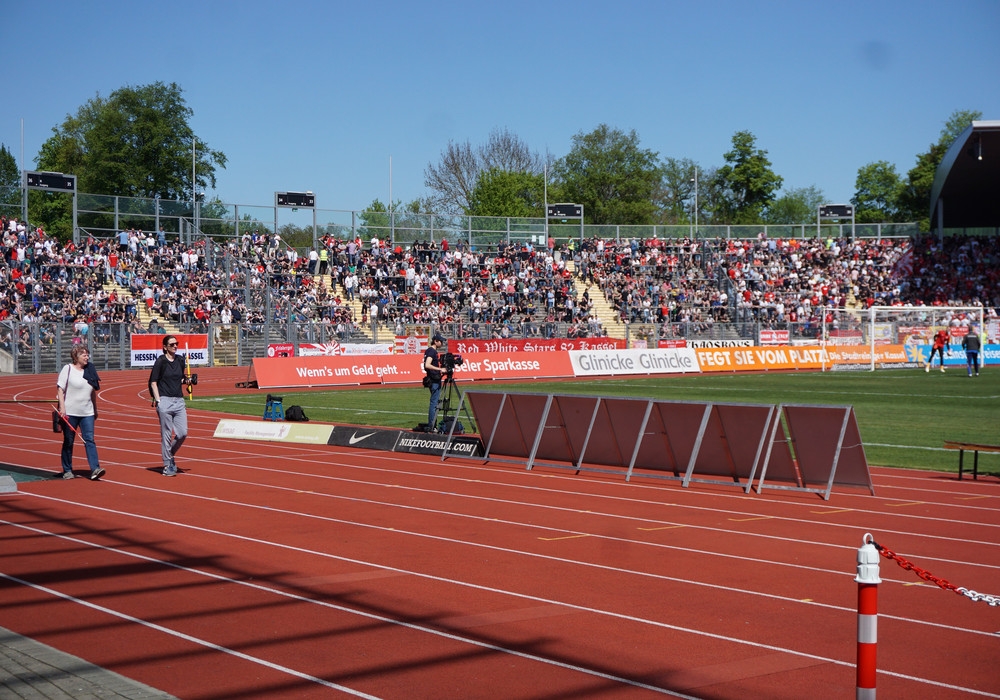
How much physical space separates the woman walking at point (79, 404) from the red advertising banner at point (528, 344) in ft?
97.7

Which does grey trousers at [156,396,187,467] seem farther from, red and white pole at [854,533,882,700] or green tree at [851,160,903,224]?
green tree at [851,160,903,224]

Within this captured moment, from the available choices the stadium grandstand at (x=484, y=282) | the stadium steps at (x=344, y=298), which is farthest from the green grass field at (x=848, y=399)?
the stadium steps at (x=344, y=298)

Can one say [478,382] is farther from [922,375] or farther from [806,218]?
[806,218]

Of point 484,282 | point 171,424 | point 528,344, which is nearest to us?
point 171,424

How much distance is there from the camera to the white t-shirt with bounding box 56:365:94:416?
50.6 ft

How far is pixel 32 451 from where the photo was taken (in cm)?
1972

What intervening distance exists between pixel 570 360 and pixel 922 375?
46.7ft

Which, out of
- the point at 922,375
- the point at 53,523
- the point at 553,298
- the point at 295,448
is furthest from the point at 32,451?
the point at 553,298

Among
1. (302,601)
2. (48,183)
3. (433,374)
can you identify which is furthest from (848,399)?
(48,183)

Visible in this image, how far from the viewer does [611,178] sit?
10481 cm

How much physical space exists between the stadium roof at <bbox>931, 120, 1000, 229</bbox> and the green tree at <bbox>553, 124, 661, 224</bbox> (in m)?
40.2

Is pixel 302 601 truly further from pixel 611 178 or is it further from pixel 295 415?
pixel 611 178

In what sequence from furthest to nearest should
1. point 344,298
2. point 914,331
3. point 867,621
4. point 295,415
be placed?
point 344,298
point 914,331
point 295,415
point 867,621

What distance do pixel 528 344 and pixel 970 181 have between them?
30.7 m
